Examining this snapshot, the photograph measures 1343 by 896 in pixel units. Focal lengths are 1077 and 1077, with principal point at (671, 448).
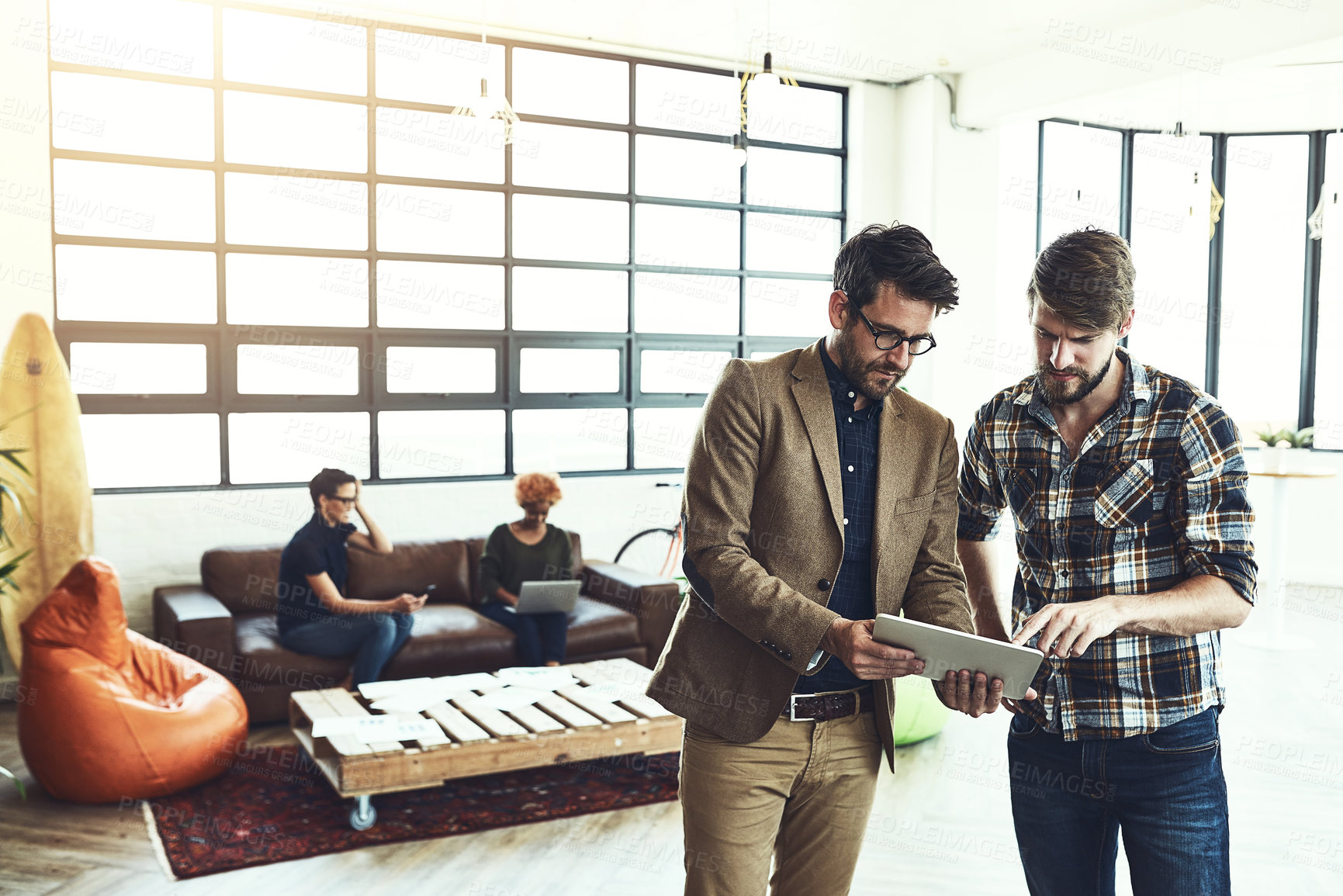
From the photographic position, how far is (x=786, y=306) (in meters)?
7.43

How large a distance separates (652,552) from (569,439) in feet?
2.88

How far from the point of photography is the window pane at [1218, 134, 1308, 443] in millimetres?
8664

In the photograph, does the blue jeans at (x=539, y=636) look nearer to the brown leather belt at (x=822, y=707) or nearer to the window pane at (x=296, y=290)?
the window pane at (x=296, y=290)

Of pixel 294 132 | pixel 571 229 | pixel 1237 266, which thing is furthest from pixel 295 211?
pixel 1237 266

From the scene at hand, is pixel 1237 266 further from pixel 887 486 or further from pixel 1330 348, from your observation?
pixel 887 486

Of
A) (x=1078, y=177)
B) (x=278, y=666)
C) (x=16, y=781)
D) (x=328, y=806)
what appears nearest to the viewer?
(x=16, y=781)

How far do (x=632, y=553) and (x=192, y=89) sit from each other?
358 cm

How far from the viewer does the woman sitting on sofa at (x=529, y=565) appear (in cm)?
510

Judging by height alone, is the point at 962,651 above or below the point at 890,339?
below

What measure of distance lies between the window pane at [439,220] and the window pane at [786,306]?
1.80 meters

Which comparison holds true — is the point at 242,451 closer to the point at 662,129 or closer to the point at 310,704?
the point at 310,704

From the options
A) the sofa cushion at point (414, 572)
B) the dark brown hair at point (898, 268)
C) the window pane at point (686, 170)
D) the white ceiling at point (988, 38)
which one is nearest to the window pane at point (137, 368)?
the sofa cushion at point (414, 572)

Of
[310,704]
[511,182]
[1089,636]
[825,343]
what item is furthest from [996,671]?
[511,182]

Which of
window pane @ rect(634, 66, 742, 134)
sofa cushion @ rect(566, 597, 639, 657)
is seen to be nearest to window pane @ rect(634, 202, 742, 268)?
window pane @ rect(634, 66, 742, 134)
